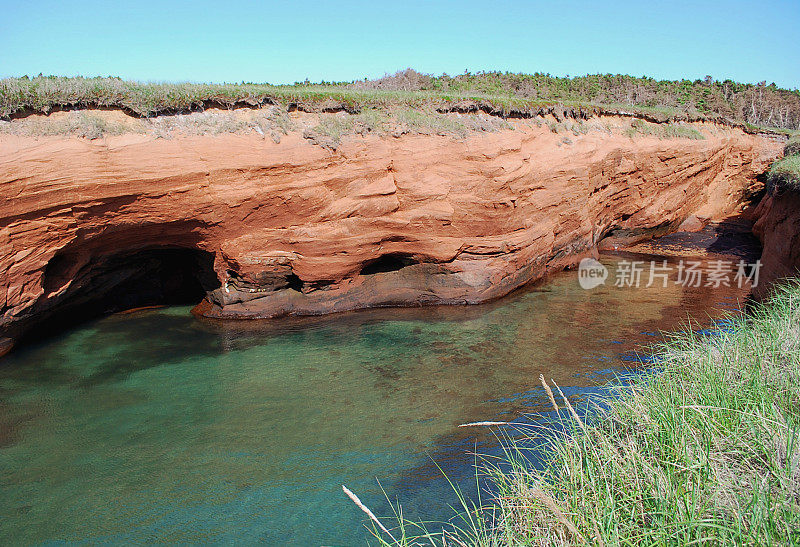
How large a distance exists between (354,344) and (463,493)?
3907 millimetres

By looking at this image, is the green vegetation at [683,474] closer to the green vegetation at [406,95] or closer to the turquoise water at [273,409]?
the turquoise water at [273,409]

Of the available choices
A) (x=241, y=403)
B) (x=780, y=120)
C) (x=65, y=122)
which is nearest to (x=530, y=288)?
(x=241, y=403)

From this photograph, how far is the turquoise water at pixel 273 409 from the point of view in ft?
14.7

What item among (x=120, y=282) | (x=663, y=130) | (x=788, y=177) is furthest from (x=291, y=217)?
(x=663, y=130)

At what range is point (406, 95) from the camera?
414 inches

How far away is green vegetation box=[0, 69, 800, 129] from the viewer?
7422mm

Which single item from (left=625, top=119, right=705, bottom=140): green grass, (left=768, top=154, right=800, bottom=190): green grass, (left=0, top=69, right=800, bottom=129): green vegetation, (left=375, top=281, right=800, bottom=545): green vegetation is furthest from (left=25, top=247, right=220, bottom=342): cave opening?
(left=625, top=119, right=705, bottom=140): green grass

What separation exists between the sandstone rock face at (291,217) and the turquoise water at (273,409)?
735 mm

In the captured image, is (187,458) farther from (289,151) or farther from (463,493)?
(289,151)

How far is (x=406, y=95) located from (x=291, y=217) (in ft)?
11.9

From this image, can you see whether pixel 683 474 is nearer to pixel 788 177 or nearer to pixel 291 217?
pixel 291 217

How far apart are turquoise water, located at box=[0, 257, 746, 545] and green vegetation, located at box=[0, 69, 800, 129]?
12.2 ft

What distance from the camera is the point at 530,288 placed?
36.4 ft

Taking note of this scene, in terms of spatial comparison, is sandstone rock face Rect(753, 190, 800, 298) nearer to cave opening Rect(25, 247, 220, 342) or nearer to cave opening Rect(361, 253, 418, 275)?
cave opening Rect(361, 253, 418, 275)
